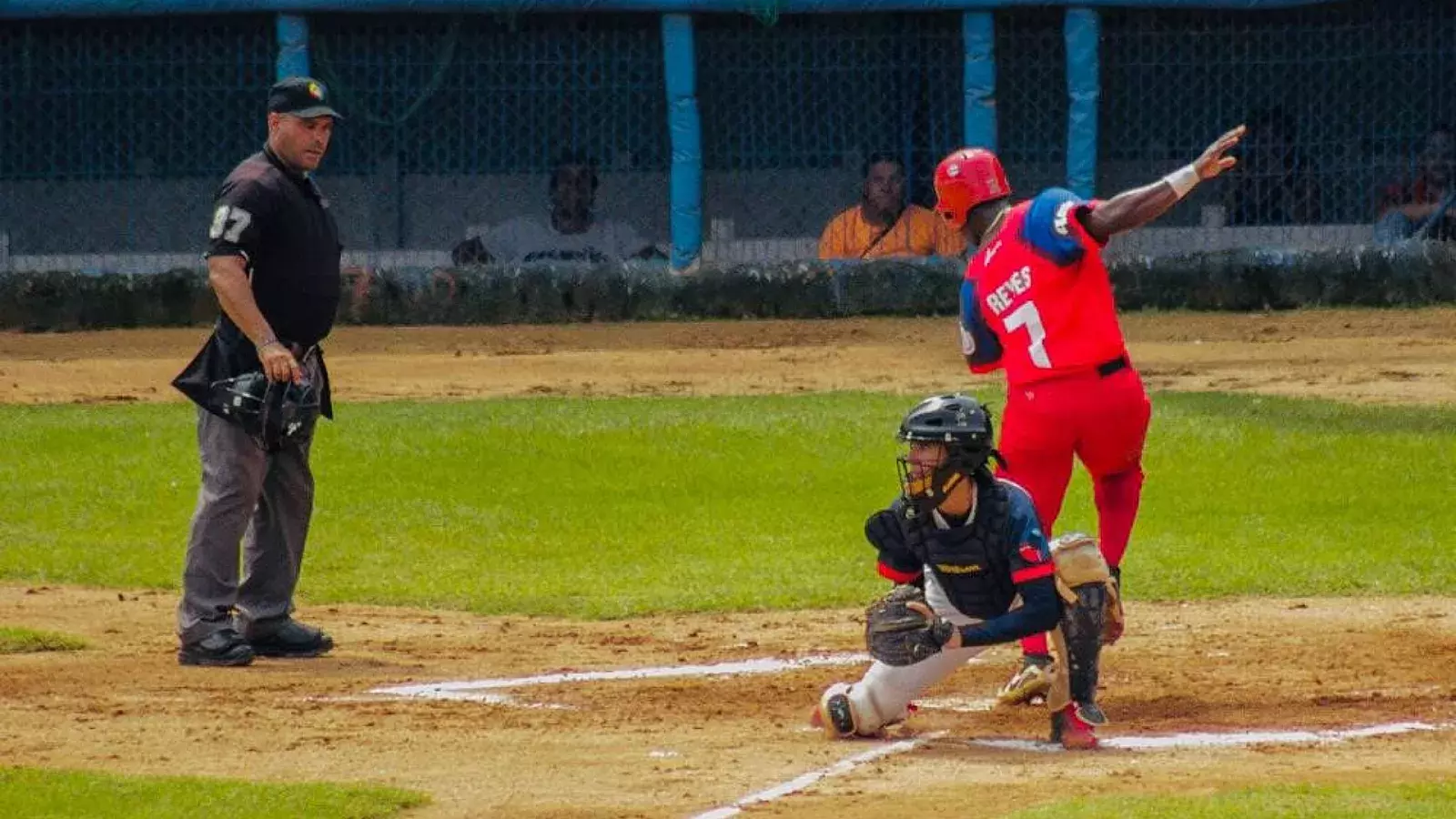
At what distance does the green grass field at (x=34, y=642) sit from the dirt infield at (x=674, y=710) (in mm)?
133

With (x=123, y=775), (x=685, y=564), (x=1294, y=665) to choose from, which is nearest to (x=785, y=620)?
(x=685, y=564)

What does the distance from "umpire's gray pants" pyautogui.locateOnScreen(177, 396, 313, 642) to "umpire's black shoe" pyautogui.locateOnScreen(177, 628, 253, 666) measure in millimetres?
23

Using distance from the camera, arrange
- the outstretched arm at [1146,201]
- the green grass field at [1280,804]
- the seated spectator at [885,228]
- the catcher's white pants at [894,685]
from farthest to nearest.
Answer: the seated spectator at [885,228] → the outstretched arm at [1146,201] → the catcher's white pants at [894,685] → the green grass field at [1280,804]

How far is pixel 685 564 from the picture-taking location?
1027 centimetres

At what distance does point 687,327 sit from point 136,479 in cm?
602

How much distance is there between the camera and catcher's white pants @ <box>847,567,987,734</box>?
6426 mm

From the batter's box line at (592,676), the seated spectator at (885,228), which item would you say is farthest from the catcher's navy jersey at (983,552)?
the seated spectator at (885,228)

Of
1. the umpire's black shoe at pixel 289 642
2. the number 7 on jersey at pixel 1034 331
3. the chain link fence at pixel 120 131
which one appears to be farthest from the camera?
the chain link fence at pixel 120 131

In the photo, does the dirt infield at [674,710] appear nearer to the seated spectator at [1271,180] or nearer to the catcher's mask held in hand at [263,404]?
the catcher's mask held in hand at [263,404]

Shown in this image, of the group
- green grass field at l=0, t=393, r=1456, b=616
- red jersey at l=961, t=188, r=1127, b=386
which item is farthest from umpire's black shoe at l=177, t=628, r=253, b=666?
red jersey at l=961, t=188, r=1127, b=386

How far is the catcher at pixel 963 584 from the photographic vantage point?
244 inches

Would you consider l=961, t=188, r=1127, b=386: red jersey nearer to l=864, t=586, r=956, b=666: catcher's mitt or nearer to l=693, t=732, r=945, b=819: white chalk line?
l=864, t=586, r=956, b=666: catcher's mitt

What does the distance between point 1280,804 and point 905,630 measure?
1.22 m

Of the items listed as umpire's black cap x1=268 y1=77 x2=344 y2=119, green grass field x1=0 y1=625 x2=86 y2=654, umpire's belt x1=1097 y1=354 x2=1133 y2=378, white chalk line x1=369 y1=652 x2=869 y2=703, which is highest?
umpire's black cap x1=268 y1=77 x2=344 y2=119
